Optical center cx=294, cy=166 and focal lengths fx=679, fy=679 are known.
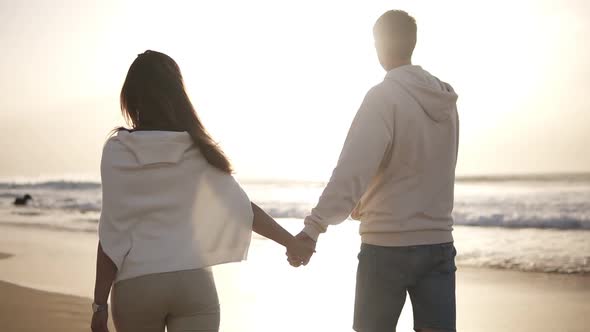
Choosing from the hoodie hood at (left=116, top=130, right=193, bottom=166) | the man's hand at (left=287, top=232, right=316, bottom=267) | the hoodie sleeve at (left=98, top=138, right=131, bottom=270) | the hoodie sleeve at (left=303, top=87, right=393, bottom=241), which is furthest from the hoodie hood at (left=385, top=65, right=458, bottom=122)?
the hoodie sleeve at (left=98, top=138, right=131, bottom=270)

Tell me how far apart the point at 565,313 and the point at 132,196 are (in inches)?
204

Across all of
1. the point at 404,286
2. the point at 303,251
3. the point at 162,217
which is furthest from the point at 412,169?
the point at 162,217

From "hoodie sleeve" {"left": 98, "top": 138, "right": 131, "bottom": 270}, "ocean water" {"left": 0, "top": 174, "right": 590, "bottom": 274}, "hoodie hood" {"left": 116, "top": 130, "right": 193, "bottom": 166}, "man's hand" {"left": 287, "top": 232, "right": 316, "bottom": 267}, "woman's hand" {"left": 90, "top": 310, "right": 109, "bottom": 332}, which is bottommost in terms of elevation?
"ocean water" {"left": 0, "top": 174, "right": 590, "bottom": 274}

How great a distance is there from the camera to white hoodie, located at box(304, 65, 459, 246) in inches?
105

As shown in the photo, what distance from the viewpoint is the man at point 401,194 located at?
2.67 meters

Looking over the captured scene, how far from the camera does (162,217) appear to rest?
2.32 meters

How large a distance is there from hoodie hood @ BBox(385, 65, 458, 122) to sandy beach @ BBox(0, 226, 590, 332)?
304cm

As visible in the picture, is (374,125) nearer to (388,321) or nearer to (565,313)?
(388,321)

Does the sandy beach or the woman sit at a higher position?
the woman

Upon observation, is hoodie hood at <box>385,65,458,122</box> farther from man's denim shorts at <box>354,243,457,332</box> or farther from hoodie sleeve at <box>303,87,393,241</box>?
man's denim shorts at <box>354,243,457,332</box>

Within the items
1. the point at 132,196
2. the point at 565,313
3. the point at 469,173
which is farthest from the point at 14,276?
A: the point at 469,173

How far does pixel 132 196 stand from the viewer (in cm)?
233

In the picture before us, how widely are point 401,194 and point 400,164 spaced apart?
12 centimetres

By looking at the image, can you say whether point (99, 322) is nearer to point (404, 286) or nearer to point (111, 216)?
point (111, 216)
